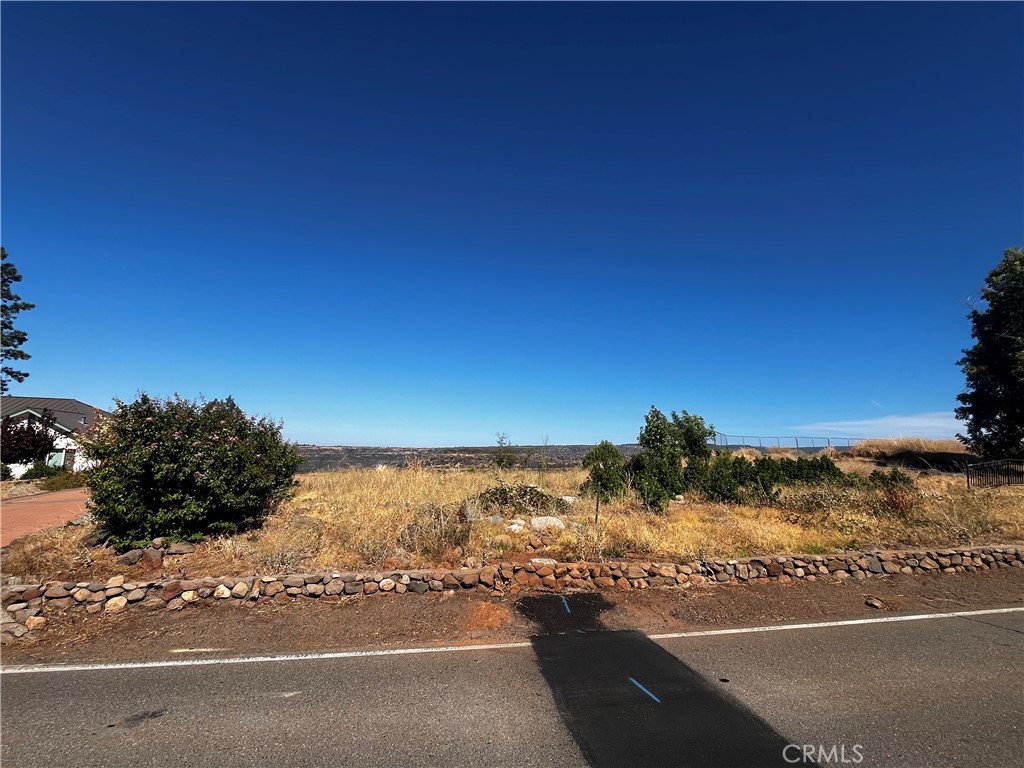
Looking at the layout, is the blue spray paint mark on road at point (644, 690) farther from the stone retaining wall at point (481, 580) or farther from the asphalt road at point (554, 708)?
the stone retaining wall at point (481, 580)

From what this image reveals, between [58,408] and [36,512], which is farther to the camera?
[58,408]

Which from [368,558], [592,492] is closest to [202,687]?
[368,558]

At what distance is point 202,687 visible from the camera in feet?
15.3

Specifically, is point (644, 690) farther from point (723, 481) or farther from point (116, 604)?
point (723, 481)

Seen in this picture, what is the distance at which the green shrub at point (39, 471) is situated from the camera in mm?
23703

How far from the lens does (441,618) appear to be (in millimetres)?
6527

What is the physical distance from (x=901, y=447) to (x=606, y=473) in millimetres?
38920

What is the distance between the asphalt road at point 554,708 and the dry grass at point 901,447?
40753mm

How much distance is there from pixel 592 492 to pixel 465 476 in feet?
18.1

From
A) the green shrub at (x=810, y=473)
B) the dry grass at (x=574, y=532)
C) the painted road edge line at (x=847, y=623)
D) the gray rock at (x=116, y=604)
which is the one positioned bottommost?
the painted road edge line at (x=847, y=623)

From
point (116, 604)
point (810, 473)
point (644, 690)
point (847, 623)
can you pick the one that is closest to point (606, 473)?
point (810, 473)

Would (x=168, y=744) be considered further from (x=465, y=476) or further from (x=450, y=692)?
(x=465, y=476)

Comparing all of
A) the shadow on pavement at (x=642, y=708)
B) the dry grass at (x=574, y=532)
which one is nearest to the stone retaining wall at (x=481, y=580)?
the dry grass at (x=574, y=532)

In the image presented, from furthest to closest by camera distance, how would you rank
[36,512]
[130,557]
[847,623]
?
1. [36,512]
2. [130,557]
3. [847,623]
